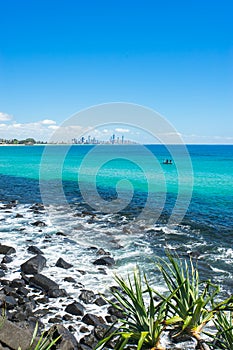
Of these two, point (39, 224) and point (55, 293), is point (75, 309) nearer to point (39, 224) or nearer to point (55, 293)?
point (55, 293)

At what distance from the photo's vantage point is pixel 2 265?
13.1 m

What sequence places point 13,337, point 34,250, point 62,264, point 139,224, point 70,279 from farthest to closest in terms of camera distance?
1. point 139,224
2. point 34,250
3. point 62,264
4. point 70,279
5. point 13,337

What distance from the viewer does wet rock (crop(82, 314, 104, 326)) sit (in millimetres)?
9275

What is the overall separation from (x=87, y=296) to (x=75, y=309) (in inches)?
40.2

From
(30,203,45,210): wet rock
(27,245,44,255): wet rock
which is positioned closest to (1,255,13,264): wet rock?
(27,245,44,255): wet rock

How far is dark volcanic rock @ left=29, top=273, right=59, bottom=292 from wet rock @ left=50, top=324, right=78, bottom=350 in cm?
283

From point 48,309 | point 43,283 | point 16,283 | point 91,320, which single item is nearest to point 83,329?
point 91,320

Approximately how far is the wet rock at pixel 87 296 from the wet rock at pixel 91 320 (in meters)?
1.12

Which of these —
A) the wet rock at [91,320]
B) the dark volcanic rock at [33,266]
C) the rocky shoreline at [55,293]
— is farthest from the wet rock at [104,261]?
Answer: the wet rock at [91,320]

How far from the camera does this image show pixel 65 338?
7.96 m

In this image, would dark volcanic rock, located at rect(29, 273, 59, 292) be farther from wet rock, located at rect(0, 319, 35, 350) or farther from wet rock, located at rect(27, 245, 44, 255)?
wet rock, located at rect(0, 319, 35, 350)

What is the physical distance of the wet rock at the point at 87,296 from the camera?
10688 mm

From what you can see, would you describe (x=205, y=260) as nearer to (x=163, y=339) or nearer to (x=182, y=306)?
(x=163, y=339)

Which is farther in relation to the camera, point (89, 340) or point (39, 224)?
point (39, 224)
